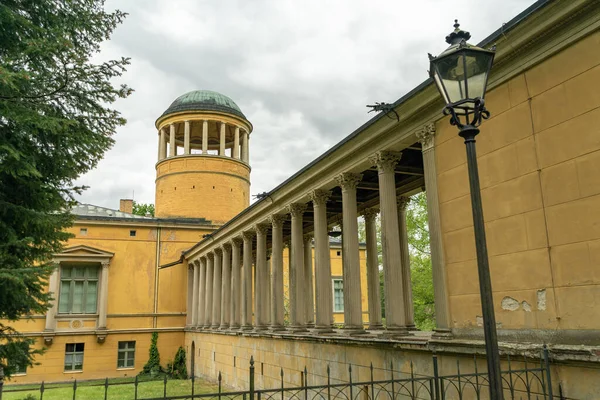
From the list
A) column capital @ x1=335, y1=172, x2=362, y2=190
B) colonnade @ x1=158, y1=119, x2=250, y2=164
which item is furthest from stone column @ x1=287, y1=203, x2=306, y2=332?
colonnade @ x1=158, y1=119, x2=250, y2=164

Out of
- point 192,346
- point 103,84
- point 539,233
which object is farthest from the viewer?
point 192,346

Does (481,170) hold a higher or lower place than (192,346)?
higher

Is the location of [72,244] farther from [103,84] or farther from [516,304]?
[516,304]

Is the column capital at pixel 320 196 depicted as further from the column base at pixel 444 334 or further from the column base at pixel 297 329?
the column base at pixel 444 334

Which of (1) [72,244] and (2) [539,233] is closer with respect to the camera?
(2) [539,233]

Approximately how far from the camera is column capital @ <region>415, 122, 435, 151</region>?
11.6 m

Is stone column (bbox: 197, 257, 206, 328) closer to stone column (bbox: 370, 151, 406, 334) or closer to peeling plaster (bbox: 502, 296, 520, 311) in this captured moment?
stone column (bbox: 370, 151, 406, 334)

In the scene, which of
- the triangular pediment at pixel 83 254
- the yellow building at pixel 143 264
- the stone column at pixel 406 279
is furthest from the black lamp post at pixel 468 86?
the triangular pediment at pixel 83 254

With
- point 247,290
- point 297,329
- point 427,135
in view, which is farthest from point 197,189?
point 427,135

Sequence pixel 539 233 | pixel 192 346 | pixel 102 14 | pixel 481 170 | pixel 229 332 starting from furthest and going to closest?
pixel 192 346, pixel 229 332, pixel 102 14, pixel 481 170, pixel 539 233

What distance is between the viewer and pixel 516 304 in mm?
8953

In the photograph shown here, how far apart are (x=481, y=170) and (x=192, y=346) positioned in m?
28.3

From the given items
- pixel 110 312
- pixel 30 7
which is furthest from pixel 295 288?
pixel 110 312

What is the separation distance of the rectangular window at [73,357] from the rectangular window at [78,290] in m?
2.22
